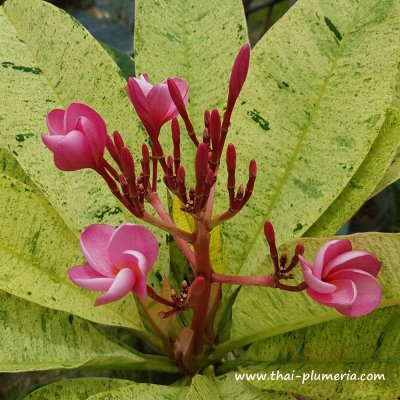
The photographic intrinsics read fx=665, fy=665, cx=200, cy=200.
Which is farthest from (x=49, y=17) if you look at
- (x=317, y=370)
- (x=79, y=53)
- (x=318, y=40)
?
(x=317, y=370)

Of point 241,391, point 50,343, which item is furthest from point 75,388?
point 241,391

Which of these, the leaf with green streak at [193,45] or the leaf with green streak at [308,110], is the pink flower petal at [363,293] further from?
the leaf with green streak at [193,45]

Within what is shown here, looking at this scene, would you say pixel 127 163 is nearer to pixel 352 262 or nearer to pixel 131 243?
pixel 131 243

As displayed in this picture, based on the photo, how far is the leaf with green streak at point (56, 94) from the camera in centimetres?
63

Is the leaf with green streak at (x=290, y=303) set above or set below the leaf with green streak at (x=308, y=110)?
below

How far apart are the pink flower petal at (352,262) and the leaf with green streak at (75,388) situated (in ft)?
0.84

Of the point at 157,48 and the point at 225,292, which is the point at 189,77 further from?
the point at 225,292

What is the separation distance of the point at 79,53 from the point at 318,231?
30 centimetres

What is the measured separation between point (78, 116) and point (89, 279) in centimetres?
12

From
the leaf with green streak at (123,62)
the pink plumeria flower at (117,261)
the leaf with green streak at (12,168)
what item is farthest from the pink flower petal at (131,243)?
the leaf with green streak at (123,62)

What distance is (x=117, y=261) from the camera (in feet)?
1.38

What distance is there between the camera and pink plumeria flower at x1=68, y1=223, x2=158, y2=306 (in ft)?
1.35

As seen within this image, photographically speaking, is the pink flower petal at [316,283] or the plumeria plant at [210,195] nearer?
the pink flower petal at [316,283]

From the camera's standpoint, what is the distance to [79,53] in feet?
2.23
